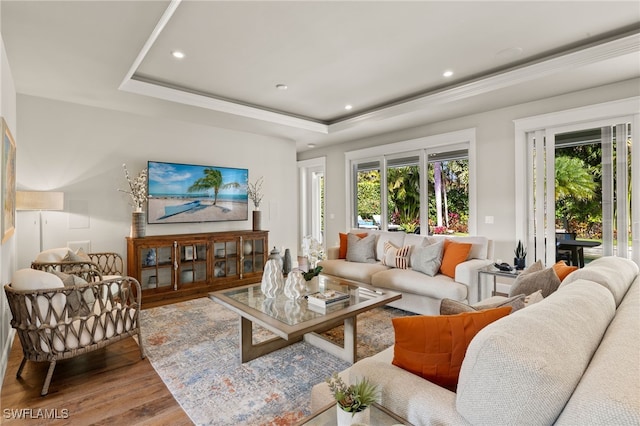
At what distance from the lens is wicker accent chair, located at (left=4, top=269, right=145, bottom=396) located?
7.00ft

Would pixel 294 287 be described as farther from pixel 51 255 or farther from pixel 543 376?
pixel 51 255

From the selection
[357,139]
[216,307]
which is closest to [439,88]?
[357,139]

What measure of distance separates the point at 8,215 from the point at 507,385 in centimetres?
353

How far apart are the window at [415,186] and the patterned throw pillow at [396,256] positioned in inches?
49.1

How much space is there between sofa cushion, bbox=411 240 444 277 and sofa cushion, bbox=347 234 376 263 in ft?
2.55

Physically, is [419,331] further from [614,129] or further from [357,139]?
[357,139]

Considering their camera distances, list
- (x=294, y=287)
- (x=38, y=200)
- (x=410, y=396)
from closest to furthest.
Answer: (x=410, y=396)
(x=294, y=287)
(x=38, y=200)

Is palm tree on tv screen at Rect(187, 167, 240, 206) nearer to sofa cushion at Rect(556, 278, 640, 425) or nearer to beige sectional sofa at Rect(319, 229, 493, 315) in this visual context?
beige sectional sofa at Rect(319, 229, 493, 315)

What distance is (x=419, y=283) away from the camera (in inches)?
139

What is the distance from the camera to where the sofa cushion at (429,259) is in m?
3.71

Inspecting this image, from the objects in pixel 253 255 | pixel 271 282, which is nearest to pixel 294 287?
pixel 271 282

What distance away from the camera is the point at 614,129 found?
3.54 m

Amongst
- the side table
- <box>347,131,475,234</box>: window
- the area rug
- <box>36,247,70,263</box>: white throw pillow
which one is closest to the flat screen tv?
<box>36,247,70,263</box>: white throw pillow

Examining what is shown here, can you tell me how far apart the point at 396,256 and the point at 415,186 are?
1.79 meters
